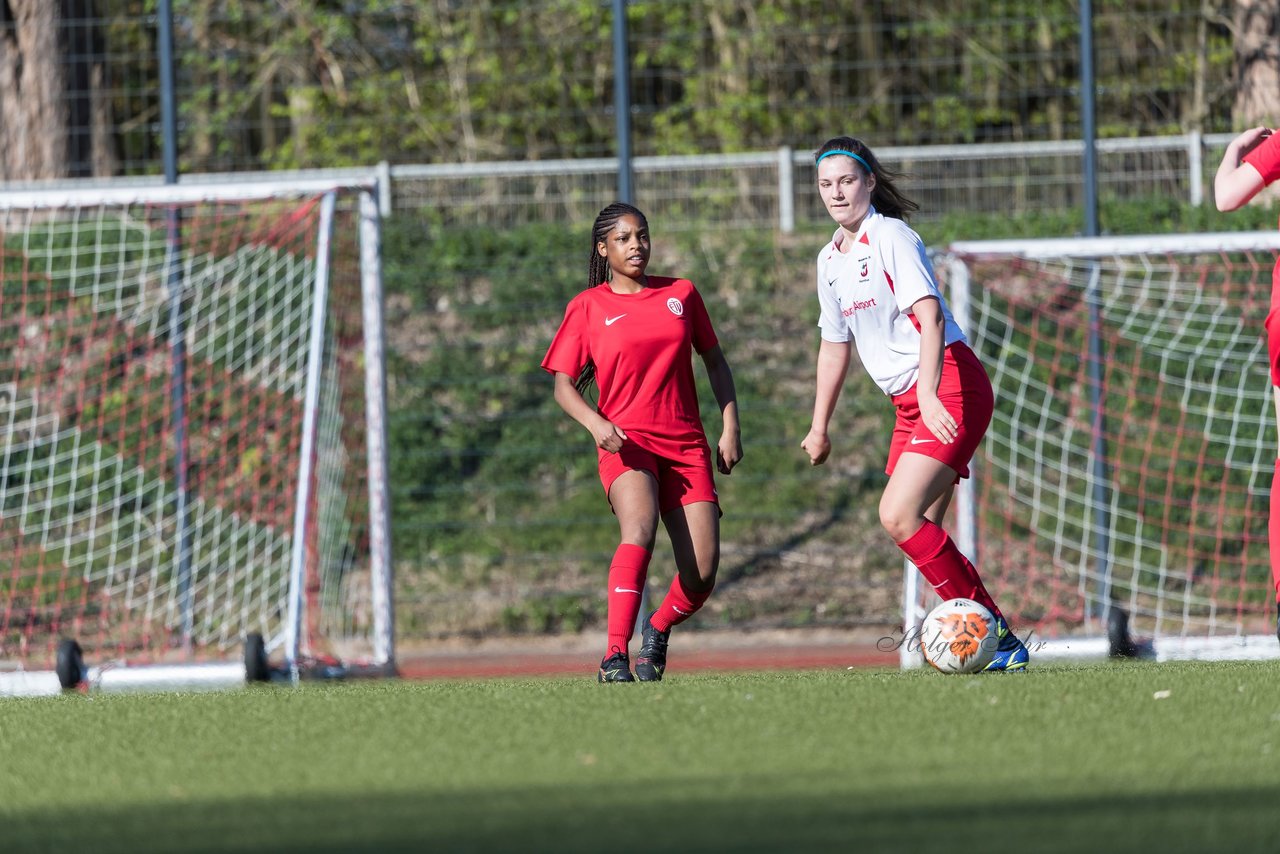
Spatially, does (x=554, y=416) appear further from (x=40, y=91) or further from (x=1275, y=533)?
(x=1275, y=533)

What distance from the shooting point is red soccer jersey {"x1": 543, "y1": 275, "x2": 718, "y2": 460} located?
6.00 m

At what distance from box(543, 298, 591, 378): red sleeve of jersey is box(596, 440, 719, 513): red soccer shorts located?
0.34 metres

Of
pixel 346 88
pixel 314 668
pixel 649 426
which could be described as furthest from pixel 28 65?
pixel 649 426

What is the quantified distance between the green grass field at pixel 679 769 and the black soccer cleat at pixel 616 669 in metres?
0.49

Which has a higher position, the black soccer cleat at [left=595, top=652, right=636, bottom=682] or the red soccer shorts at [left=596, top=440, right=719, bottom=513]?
the red soccer shorts at [left=596, top=440, right=719, bottom=513]

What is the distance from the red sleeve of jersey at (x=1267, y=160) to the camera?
17.5ft

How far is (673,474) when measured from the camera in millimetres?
6027

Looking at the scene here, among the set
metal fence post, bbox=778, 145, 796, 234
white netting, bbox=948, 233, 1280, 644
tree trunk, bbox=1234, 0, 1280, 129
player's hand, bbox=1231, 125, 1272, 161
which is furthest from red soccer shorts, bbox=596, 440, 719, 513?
tree trunk, bbox=1234, 0, 1280, 129

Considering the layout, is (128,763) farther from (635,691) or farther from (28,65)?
(28,65)

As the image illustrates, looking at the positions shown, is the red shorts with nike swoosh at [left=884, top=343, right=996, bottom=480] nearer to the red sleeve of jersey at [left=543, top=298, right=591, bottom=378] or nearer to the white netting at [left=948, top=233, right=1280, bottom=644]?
the red sleeve of jersey at [left=543, top=298, right=591, bottom=378]

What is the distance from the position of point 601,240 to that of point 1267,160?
2295 mm

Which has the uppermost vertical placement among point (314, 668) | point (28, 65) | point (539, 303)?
point (28, 65)

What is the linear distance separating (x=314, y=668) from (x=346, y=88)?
29.7ft

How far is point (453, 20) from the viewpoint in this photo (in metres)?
14.5
